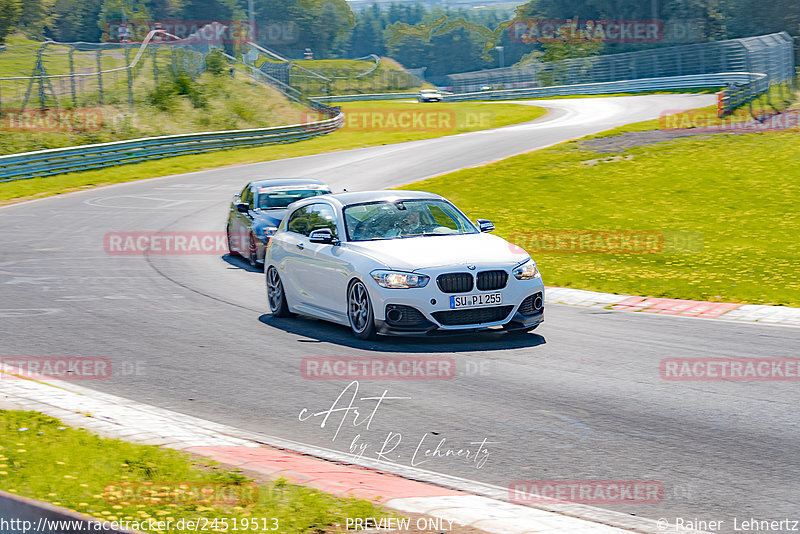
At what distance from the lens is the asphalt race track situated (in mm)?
6535

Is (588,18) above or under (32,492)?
above

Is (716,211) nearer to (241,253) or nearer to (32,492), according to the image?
(241,253)

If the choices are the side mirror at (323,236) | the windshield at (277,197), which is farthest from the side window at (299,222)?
the windshield at (277,197)

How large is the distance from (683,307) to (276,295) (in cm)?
523

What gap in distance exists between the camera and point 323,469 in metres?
6.52

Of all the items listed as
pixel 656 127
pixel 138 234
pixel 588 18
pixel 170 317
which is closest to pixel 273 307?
pixel 170 317

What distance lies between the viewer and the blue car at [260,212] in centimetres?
1698

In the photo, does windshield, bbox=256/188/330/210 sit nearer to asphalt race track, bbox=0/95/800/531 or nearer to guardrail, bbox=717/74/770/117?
asphalt race track, bbox=0/95/800/531

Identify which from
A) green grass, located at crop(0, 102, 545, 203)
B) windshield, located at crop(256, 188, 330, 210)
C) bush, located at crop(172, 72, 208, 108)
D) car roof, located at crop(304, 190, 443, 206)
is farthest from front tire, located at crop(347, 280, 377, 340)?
bush, located at crop(172, 72, 208, 108)

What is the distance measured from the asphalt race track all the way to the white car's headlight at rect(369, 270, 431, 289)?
671 mm

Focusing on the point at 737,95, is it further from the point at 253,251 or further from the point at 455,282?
the point at 455,282

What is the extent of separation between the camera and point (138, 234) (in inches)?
874

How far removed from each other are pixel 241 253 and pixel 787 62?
42.5m

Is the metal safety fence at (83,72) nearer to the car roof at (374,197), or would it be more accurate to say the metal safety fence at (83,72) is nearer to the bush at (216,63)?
the bush at (216,63)
